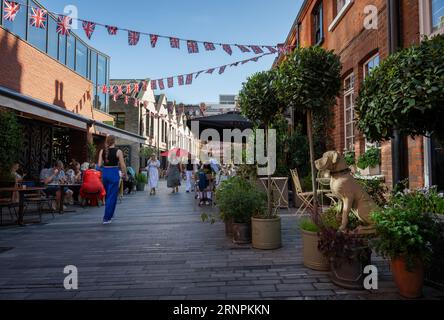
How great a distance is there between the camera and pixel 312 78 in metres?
3.17

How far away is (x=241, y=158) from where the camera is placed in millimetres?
7734

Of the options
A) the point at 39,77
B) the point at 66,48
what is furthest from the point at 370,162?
the point at 66,48

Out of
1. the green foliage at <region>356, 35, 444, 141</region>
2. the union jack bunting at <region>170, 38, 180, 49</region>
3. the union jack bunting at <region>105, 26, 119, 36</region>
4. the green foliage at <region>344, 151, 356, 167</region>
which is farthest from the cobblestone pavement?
the union jack bunting at <region>170, 38, 180, 49</region>

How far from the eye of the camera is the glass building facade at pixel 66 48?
10.4 m

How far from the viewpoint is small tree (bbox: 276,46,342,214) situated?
3188mm

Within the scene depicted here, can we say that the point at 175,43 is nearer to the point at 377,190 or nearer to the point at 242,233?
the point at 242,233

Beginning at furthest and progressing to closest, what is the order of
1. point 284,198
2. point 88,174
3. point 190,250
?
1. point 88,174
2. point 284,198
3. point 190,250

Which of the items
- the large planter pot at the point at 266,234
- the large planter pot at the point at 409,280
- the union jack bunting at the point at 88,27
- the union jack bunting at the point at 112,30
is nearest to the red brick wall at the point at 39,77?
the union jack bunting at the point at 88,27

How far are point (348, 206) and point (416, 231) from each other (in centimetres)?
73

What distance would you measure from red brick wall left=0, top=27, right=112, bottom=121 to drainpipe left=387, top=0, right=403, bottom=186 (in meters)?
10.7

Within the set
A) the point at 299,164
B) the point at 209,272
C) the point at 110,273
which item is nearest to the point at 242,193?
the point at 209,272

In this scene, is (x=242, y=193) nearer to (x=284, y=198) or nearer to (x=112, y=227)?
(x=112, y=227)
